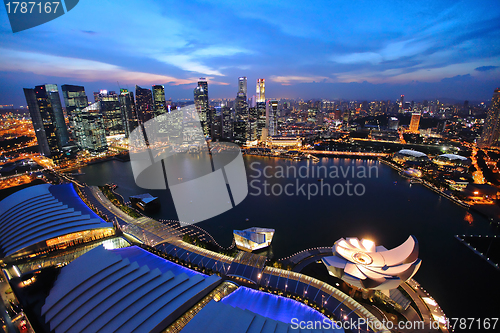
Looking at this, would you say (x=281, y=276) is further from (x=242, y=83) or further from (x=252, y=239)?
(x=242, y=83)

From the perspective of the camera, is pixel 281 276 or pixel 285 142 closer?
pixel 281 276

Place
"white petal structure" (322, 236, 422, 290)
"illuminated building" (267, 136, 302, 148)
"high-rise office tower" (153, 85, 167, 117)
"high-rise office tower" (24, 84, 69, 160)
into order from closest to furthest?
"white petal structure" (322, 236, 422, 290) < "high-rise office tower" (24, 84, 69, 160) < "illuminated building" (267, 136, 302, 148) < "high-rise office tower" (153, 85, 167, 117)

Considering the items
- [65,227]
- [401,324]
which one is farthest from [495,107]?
[65,227]

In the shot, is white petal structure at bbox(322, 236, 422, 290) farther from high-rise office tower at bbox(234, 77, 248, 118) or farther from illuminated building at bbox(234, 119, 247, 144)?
high-rise office tower at bbox(234, 77, 248, 118)

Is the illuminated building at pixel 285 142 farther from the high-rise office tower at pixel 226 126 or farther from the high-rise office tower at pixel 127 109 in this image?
the high-rise office tower at pixel 127 109

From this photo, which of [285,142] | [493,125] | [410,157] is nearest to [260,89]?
[285,142]

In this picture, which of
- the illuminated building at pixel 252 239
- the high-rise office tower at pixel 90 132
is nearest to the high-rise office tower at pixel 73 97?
the high-rise office tower at pixel 90 132

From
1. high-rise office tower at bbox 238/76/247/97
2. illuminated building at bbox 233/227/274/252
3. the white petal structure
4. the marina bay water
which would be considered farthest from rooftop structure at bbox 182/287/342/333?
high-rise office tower at bbox 238/76/247/97

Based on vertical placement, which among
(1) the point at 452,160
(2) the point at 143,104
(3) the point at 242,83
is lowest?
(1) the point at 452,160
